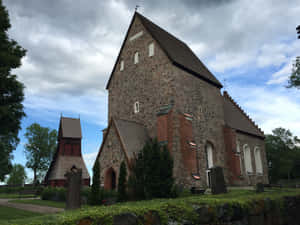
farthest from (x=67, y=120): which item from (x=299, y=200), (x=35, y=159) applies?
(x=299, y=200)

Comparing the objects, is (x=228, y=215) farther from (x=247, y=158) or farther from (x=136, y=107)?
(x=247, y=158)

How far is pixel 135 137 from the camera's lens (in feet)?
58.4

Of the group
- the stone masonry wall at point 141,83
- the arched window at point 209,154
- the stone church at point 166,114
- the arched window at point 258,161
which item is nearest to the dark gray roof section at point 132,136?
the stone church at point 166,114

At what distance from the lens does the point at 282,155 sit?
47062 millimetres

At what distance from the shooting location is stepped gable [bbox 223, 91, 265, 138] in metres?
27.6

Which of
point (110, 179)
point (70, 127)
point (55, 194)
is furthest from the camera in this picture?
point (70, 127)

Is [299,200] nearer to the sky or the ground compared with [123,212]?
nearer to the ground

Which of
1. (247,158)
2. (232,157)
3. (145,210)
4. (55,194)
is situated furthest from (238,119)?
(145,210)

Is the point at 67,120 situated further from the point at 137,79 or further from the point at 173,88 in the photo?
the point at 173,88

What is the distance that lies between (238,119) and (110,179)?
63.7 feet

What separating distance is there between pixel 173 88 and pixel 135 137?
5022 millimetres

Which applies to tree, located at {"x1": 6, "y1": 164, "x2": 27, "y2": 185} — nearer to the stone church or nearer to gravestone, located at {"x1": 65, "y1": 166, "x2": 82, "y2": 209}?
the stone church

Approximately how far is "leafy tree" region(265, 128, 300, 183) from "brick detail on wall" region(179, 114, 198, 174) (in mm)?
34905

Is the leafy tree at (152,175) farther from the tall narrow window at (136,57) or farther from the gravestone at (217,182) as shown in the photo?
the tall narrow window at (136,57)
